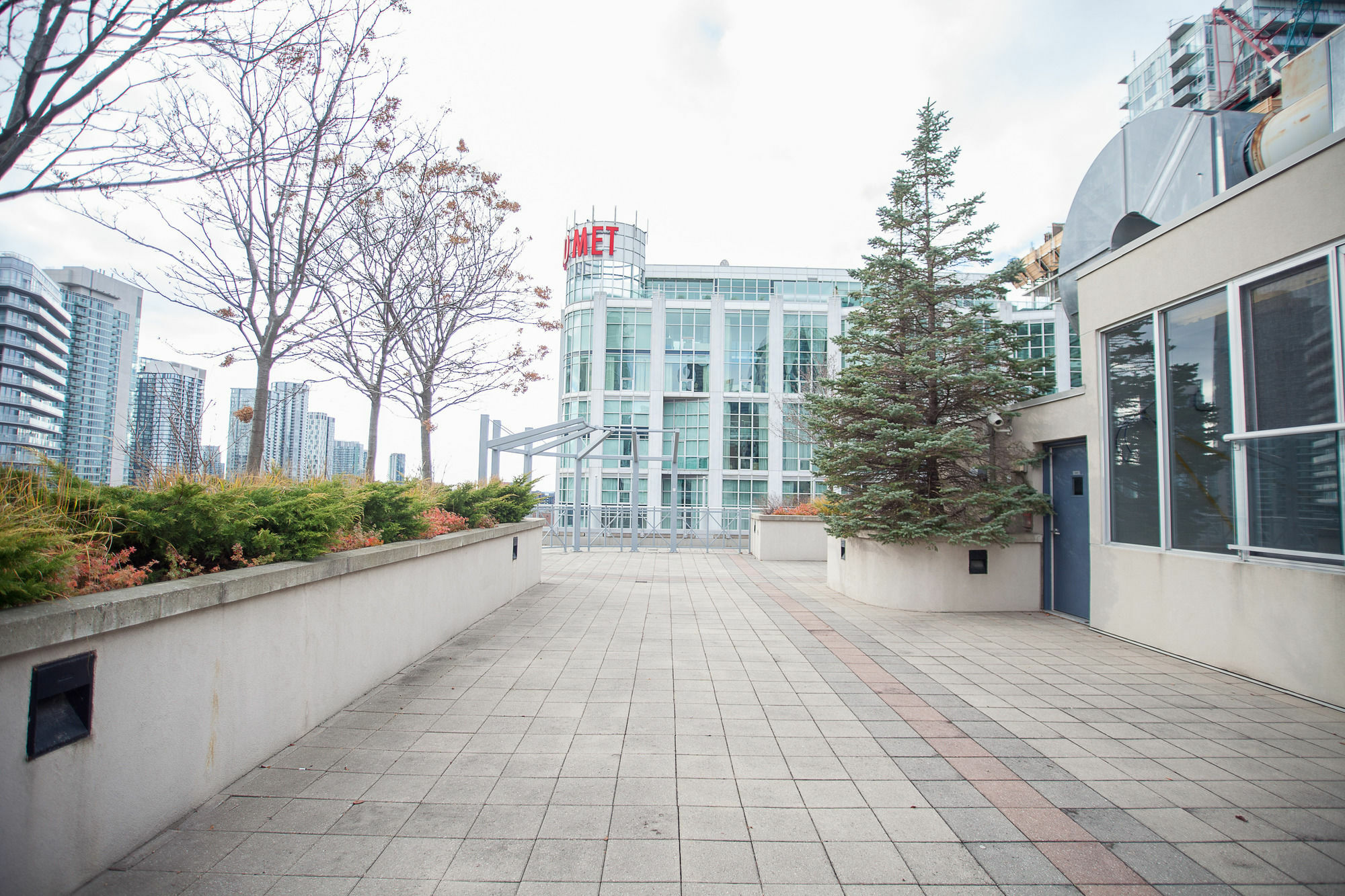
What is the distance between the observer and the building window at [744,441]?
121 ft

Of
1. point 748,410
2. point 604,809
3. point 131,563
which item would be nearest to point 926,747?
point 604,809

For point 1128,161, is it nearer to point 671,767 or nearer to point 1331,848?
point 1331,848

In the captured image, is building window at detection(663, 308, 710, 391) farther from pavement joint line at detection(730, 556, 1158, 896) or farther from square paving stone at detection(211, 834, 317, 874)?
square paving stone at detection(211, 834, 317, 874)

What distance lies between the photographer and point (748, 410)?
37250mm


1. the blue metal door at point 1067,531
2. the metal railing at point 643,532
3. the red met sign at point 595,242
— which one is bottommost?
the metal railing at point 643,532

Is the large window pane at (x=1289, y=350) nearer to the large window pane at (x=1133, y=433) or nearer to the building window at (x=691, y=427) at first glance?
the large window pane at (x=1133, y=433)

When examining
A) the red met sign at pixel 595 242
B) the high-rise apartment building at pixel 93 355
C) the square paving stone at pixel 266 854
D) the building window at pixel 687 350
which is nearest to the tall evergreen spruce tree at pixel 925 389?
the square paving stone at pixel 266 854

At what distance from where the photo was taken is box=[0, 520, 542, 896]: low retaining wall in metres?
2.32

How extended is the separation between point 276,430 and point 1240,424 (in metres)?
16.6

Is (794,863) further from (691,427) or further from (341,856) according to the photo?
(691,427)

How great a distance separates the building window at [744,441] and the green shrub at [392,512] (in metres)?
30.5

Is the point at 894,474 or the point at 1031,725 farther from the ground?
the point at 894,474

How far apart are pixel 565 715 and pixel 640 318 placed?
34347 millimetres

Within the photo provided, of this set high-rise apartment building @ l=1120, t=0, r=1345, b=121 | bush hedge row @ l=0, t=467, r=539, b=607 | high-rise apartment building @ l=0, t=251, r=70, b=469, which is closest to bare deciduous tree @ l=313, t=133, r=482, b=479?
bush hedge row @ l=0, t=467, r=539, b=607
